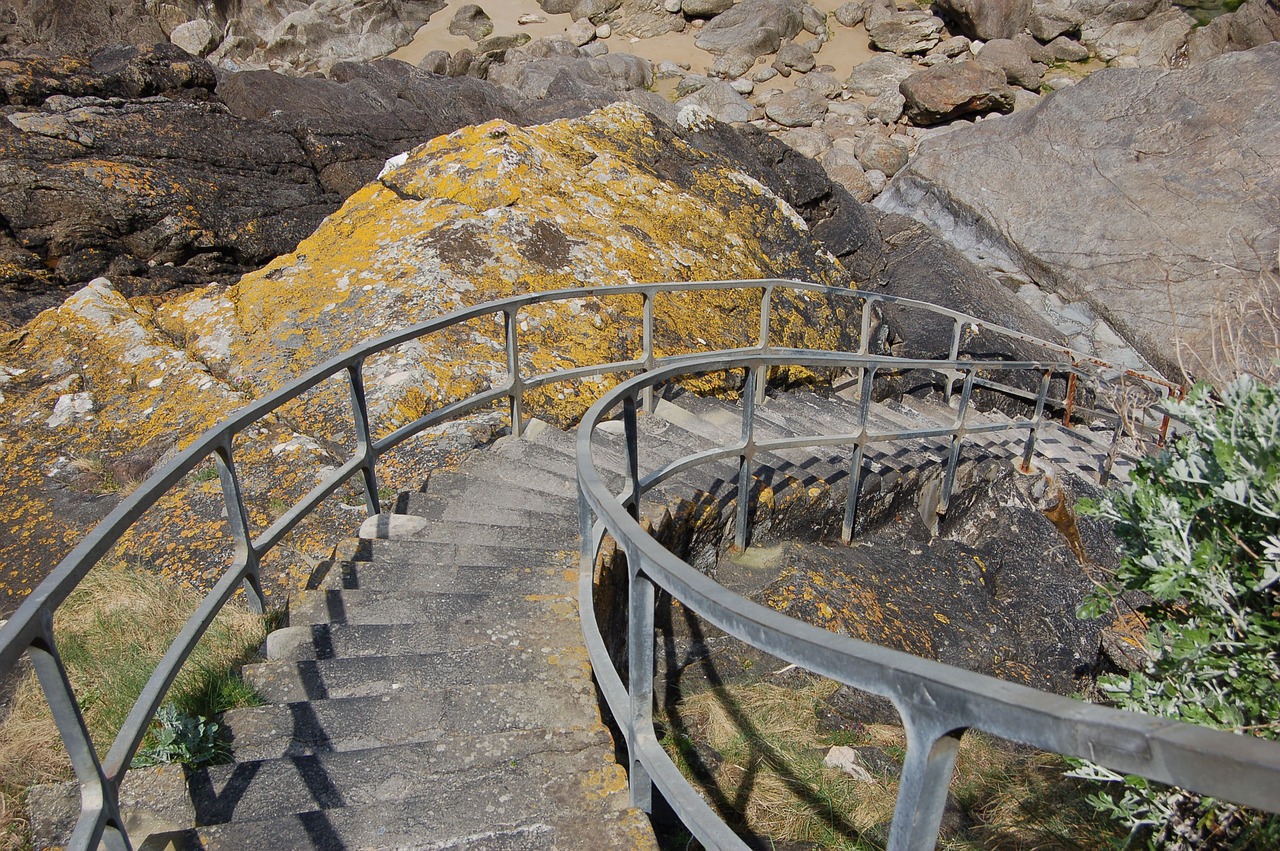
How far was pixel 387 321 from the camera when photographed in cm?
542

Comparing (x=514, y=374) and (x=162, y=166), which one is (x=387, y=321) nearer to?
(x=514, y=374)

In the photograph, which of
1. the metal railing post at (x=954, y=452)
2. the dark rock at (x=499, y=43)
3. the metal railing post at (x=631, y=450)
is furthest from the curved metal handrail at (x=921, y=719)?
the dark rock at (x=499, y=43)

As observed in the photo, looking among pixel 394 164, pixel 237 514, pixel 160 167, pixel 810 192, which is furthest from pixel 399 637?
pixel 810 192

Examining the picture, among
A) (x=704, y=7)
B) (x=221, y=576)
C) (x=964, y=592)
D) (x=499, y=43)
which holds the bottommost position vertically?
(x=964, y=592)

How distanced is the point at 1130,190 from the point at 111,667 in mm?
14946

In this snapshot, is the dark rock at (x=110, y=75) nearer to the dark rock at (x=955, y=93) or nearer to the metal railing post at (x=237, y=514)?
the metal railing post at (x=237, y=514)

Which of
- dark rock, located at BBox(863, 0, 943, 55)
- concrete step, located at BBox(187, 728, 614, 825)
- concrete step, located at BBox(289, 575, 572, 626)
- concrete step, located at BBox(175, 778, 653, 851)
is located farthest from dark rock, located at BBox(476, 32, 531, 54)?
concrete step, located at BBox(175, 778, 653, 851)

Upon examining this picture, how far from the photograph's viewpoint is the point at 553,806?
87.0 inches

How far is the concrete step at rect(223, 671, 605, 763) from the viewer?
246cm

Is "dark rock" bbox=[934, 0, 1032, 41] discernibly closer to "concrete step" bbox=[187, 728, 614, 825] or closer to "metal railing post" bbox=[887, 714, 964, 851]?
"concrete step" bbox=[187, 728, 614, 825]

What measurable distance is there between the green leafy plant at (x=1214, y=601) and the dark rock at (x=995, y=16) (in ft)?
100

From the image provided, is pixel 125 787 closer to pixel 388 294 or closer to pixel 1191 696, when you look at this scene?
pixel 1191 696

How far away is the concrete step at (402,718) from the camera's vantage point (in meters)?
2.46

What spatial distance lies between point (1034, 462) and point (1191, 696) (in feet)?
17.5
